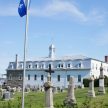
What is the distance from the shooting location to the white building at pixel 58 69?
82.6 metres

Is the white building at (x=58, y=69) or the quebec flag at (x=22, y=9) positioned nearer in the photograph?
the quebec flag at (x=22, y=9)

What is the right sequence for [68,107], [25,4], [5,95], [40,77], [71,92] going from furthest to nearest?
[40,77] → [5,95] → [71,92] → [68,107] → [25,4]

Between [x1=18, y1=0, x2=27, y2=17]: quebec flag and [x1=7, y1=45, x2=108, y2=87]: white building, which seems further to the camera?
[x1=7, y1=45, x2=108, y2=87]: white building

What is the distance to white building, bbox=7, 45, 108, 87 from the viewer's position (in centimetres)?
8256

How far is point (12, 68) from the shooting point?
95250 mm

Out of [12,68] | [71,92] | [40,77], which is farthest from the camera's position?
[12,68]

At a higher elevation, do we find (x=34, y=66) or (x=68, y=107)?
(x=34, y=66)

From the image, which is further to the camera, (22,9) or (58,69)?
(58,69)

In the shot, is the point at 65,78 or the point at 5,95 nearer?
the point at 5,95

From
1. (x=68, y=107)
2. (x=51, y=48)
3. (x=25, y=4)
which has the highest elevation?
(x=51, y=48)

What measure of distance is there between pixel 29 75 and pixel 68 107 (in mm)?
71719

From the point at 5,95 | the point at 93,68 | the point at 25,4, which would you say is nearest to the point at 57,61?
the point at 93,68

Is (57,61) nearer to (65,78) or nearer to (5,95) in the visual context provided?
(65,78)

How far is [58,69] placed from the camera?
86562 millimetres
